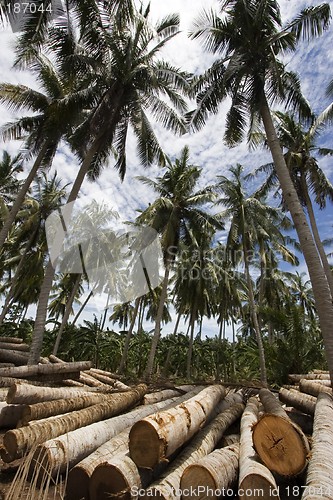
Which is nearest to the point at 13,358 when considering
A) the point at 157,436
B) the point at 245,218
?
the point at 157,436

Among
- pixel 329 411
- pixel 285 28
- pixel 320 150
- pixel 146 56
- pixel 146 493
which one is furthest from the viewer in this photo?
pixel 320 150

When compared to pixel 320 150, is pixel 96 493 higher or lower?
lower

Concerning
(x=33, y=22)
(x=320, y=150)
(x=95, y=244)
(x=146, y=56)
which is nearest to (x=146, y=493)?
(x=33, y=22)

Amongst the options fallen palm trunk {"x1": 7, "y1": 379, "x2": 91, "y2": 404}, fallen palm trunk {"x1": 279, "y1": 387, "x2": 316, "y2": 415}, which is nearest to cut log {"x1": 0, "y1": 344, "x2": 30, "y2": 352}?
fallen palm trunk {"x1": 7, "y1": 379, "x2": 91, "y2": 404}

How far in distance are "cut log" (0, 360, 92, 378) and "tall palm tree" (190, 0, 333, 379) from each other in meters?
7.12

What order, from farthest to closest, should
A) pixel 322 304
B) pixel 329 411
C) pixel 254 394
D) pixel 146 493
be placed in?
pixel 254 394 → pixel 322 304 → pixel 329 411 → pixel 146 493

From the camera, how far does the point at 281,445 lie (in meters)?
3.15

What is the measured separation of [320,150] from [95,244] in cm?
1823

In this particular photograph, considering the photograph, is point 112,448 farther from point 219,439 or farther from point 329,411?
point 329,411

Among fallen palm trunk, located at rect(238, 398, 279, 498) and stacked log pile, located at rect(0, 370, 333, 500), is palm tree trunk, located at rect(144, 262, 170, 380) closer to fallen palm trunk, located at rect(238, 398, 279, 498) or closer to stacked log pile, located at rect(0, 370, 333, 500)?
stacked log pile, located at rect(0, 370, 333, 500)

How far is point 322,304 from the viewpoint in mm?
7504

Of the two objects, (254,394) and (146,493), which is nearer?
(146,493)

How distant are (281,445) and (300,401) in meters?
3.24

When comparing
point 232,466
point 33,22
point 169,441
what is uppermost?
point 33,22
